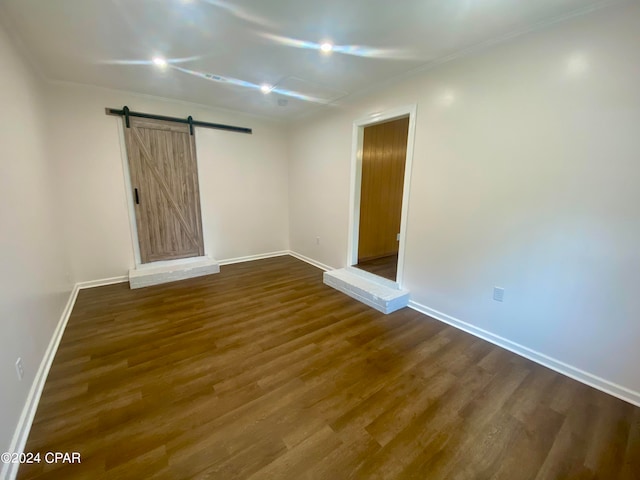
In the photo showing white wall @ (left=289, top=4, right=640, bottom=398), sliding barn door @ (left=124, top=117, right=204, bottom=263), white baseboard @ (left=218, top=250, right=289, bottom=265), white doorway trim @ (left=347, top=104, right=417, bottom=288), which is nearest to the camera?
white wall @ (left=289, top=4, right=640, bottom=398)

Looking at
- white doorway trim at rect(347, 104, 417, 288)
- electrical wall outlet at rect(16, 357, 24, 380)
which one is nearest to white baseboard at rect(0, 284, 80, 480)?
electrical wall outlet at rect(16, 357, 24, 380)

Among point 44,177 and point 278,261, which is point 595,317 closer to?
point 278,261

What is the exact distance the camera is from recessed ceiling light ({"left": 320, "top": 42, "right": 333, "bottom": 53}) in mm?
2168

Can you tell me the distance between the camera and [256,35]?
2055 mm

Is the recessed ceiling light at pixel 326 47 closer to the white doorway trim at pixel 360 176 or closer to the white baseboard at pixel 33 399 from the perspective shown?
the white doorway trim at pixel 360 176

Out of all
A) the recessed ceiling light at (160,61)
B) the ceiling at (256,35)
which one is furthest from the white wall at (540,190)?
the recessed ceiling light at (160,61)

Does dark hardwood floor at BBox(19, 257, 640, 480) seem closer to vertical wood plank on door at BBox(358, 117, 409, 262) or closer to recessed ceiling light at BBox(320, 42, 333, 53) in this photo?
vertical wood plank on door at BBox(358, 117, 409, 262)

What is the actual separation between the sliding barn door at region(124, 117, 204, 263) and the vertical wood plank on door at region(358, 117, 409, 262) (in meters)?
2.73

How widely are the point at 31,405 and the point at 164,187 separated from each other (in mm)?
2943

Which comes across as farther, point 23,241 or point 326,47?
point 326,47

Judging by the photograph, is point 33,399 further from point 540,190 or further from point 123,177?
point 540,190

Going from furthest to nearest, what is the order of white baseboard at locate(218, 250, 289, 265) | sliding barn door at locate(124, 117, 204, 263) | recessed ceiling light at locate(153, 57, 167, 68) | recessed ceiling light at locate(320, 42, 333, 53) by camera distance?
white baseboard at locate(218, 250, 289, 265) → sliding barn door at locate(124, 117, 204, 263) → recessed ceiling light at locate(153, 57, 167, 68) → recessed ceiling light at locate(320, 42, 333, 53)

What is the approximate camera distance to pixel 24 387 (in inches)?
61.1

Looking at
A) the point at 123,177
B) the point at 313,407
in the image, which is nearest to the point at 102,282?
the point at 123,177
